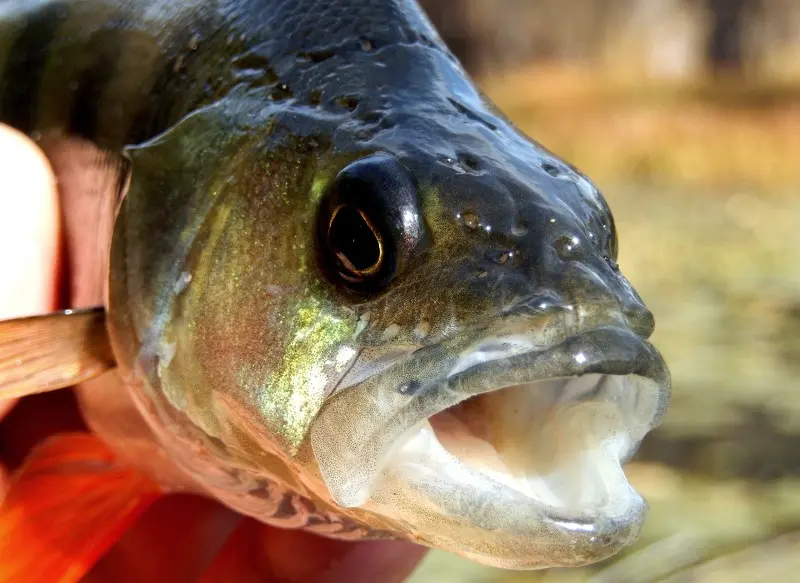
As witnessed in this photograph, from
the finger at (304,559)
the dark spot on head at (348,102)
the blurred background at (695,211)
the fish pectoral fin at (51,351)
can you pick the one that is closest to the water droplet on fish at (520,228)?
the dark spot on head at (348,102)

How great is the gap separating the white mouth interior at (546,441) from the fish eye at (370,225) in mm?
224

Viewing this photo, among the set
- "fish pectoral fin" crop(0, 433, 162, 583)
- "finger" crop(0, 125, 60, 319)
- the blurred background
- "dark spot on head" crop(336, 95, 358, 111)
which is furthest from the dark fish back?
the blurred background

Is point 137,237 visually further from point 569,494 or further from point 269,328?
point 569,494

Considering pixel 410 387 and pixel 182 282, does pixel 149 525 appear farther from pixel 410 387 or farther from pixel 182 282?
pixel 410 387

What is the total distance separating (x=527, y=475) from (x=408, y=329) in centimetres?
25

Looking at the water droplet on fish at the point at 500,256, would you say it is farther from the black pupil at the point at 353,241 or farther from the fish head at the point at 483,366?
the black pupil at the point at 353,241

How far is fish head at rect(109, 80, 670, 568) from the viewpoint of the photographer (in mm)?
1109

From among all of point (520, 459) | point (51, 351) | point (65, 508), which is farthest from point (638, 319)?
point (65, 508)

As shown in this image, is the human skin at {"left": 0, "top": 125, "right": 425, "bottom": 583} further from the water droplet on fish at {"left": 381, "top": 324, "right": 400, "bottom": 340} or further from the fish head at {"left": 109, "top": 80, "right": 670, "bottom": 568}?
the water droplet on fish at {"left": 381, "top": 324, "right": 400, "bottom": 340}

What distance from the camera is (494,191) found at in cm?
125

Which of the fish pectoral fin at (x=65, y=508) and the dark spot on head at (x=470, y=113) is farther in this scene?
the fish pectoral fin at (x=65, y=508)

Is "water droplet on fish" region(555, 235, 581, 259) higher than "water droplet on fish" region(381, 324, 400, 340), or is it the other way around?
"water droplet on fish" region(555, 235, 581, 259)

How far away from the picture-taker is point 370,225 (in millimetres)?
1229

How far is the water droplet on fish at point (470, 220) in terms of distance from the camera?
1.21m
